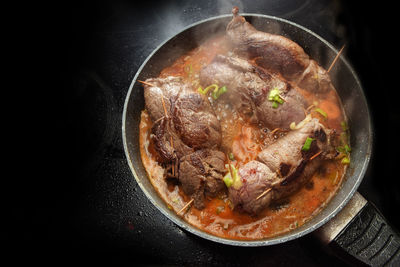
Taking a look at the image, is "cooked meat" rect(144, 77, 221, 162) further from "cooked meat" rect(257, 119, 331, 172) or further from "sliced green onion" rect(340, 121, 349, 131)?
"sliced green onion" rect(340, 121, 349, 131)

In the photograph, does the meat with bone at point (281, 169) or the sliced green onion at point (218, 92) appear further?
the sliced green onion at point (218, 92)

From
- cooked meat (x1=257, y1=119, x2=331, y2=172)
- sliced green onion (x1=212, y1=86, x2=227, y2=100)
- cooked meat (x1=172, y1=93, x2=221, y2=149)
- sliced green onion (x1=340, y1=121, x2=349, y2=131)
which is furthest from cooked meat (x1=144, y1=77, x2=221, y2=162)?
sliced green onion (x1=340, y1=121, x2=349, y2=131)

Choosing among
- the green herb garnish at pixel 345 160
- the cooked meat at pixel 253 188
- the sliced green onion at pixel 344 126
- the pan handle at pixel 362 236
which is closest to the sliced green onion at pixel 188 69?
the cooked meat at pixel 253 188

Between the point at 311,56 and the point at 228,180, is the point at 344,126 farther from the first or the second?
the point at 228,180

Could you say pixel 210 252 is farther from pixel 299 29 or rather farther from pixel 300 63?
pixel 299 29

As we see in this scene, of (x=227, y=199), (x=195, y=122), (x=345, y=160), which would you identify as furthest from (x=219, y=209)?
(x=345, y=160)

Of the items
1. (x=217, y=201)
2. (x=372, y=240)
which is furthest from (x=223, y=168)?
(x=372, y=240)

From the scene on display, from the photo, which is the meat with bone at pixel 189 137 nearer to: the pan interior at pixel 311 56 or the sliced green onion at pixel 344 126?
the pan interior at pixel 311 56
